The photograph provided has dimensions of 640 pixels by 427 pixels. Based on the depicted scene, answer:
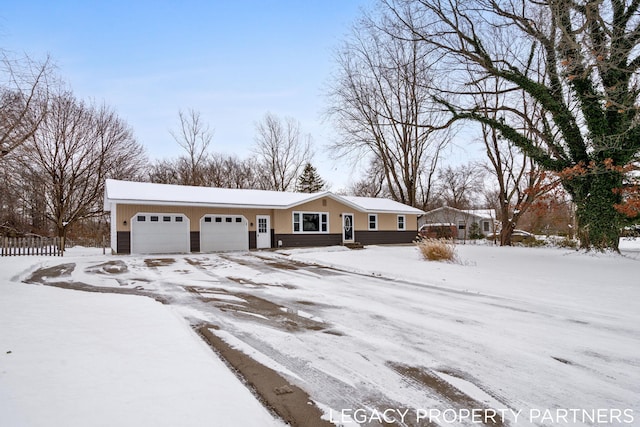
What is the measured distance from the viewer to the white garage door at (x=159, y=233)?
1533cm

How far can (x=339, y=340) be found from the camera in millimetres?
3889

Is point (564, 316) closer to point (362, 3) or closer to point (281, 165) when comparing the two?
point (362, 3)

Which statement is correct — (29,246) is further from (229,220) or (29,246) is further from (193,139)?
(193,139)

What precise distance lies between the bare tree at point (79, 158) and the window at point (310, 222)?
14.8 metres

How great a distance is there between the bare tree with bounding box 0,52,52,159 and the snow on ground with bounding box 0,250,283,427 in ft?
16.3

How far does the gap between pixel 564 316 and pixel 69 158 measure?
1060 inches

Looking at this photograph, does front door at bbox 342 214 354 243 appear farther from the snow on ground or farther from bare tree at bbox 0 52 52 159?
the snow on ground

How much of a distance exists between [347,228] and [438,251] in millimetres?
10790

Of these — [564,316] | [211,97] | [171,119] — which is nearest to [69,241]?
[171,119]

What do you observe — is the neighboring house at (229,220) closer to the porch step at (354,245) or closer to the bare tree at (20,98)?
the porch step at (354,245)

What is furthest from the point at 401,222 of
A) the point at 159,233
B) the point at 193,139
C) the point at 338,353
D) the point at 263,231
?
the point at 338,353

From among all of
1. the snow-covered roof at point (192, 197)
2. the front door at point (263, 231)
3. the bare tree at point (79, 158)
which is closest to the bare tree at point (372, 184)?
the snow-covered roof at point (192, 197)

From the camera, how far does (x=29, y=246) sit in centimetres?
1484

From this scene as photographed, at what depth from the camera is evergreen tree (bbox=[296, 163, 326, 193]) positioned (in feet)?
123
